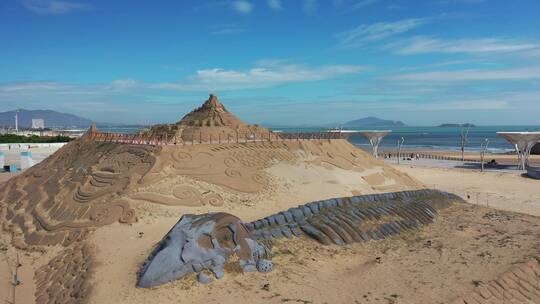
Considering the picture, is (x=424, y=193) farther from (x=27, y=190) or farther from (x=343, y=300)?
(x=27, y=190)

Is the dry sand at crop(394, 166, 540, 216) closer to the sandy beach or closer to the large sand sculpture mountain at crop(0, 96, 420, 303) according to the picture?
the sandy beach

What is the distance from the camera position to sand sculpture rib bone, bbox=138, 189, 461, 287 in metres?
9.34

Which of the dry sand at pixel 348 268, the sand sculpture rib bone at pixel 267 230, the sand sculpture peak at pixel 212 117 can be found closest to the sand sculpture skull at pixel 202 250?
the sand sculpture rib bone at pixel 267 230

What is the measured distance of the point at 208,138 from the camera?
68.0ft

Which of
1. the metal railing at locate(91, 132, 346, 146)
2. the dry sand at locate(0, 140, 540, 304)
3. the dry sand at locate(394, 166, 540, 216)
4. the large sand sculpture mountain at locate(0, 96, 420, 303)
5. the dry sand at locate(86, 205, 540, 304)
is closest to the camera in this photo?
the dry sand at locate(86, 205, 540, 304)

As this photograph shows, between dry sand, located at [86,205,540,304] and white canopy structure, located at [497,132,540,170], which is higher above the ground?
white canopy structure, located at [497,132,540,170]

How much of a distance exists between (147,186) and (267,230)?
18.6 feet

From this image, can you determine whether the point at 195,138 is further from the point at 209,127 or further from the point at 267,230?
the point at 267,230

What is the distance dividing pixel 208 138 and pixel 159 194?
20.0ft

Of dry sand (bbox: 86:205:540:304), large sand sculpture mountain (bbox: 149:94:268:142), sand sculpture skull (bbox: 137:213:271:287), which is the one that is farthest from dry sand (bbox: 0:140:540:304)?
large sand sculpture mountain (bbox: 149:94:268:142)

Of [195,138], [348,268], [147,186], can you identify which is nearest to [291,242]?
[348,268]

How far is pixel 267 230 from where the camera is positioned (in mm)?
11797

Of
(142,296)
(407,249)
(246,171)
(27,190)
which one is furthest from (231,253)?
(27,190)

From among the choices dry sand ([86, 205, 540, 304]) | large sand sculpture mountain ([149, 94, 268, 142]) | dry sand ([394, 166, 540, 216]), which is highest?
large sand sculpture mountain ([149, 94, 268, 142])
